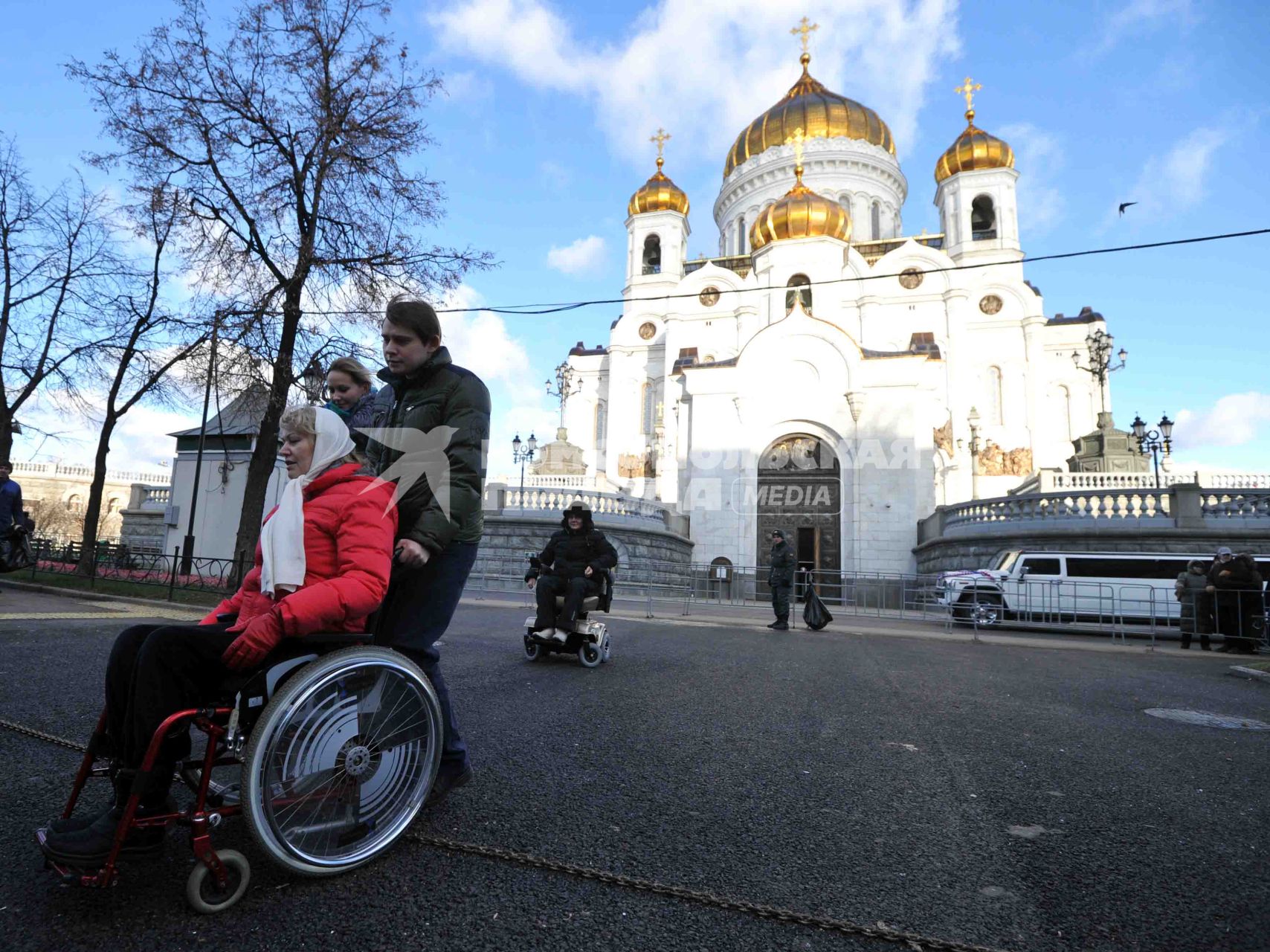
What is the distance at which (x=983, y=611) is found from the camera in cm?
1501

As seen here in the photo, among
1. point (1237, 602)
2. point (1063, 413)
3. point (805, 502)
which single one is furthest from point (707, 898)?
point (1063, 413)

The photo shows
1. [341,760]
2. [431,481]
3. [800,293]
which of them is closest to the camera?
[341,760]

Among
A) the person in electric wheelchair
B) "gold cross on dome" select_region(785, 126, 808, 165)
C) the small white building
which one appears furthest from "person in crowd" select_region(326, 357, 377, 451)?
"gold cross on dome" select_region(785, 126, 808, 165)

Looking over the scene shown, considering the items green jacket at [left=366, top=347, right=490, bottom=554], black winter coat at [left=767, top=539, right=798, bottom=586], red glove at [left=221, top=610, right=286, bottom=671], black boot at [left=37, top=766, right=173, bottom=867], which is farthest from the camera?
black winter coat at [left=767, top=539, right=798, bottom=586]

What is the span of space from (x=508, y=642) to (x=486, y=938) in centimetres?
655

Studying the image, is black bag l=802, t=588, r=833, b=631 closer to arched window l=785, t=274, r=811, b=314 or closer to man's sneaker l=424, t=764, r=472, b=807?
man's sneaker l=424, t=764, r=472, b=807

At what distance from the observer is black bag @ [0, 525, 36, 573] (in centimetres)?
720

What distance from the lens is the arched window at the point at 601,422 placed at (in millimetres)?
51000

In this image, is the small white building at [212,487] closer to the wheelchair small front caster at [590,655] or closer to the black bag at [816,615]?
the black bag at [816,615]

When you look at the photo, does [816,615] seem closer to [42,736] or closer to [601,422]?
[42,736]

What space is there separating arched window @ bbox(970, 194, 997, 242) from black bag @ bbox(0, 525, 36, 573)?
46365 millimetres

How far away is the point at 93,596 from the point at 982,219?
4769 centimetres

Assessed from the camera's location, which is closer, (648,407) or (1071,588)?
(1071,588)

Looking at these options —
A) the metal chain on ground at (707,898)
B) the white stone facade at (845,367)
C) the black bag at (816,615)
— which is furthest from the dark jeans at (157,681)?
the white stone facade at (845,367)
